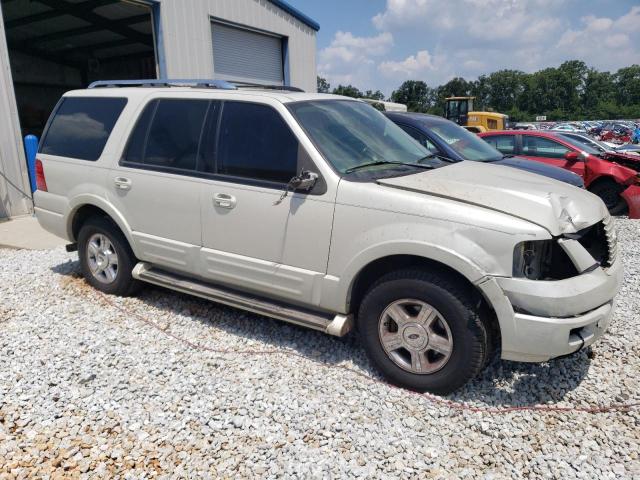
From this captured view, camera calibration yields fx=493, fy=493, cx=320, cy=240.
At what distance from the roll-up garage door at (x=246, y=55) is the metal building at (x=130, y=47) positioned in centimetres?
2

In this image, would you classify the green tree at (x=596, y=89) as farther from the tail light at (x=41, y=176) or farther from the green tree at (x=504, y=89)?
the tail light at (x=41, y=176)

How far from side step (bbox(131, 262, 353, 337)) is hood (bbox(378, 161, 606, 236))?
1.06m

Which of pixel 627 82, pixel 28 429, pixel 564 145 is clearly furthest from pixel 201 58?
pixel 627 82

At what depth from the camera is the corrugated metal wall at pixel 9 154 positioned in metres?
7.98

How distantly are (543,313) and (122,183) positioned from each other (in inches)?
143

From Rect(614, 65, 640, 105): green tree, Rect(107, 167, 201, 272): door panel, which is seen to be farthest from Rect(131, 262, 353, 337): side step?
Result: Rect(614, 65, 640, 105): green tree

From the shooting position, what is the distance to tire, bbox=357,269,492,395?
3.04m

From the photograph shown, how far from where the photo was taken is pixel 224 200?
12.7 ft

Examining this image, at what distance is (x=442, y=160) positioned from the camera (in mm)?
4371

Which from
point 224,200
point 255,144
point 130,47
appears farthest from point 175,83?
point 130,47

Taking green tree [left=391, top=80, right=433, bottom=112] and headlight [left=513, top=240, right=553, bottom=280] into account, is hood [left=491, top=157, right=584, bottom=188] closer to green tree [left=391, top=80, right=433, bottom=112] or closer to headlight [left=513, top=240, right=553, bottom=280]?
headlight [left=513, top=240, right=553, bottom=280]

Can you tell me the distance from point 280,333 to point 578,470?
239 cm

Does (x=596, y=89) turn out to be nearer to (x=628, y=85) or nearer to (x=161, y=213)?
(x=628, y=85)

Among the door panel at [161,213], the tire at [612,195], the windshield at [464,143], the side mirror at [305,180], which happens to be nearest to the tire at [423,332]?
the side mirror at [305,180]
